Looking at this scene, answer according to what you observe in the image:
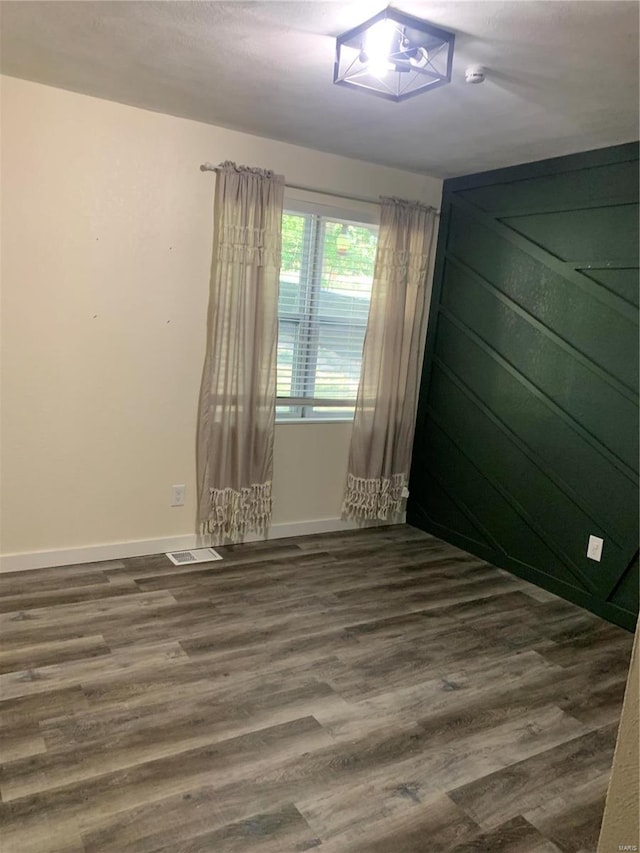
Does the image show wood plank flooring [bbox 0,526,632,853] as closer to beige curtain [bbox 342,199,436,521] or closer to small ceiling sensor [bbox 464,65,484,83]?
beige curtain [bbox 342,199,436,521]

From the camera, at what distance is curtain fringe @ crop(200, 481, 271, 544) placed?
3584 millimetres

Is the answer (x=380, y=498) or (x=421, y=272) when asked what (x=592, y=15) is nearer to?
(x=421, y=272)

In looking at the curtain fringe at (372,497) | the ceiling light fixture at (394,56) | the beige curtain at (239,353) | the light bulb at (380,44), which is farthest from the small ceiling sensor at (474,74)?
the curtain fringe at (372,497)

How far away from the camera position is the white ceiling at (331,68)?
1941mm

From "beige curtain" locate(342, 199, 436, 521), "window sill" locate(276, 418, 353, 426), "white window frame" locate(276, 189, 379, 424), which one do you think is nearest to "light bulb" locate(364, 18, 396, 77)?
"white window frame" locate(276, 189, 379, 424)

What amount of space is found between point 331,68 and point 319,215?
1.35 meters

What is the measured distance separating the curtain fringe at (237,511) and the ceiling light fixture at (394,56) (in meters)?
2.19

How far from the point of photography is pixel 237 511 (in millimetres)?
3650

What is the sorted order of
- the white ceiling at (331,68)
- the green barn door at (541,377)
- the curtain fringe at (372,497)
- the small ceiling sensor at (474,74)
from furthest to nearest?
the curtain fringe at (372,497)
the green barn door at (541,377)
the small ceiling sensor at (474,74)
the white ceiling at (331,68)

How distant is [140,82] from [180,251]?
830 millimetres

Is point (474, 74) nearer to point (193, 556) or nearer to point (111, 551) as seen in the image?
point (193, 556)

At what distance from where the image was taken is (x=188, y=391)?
347cm

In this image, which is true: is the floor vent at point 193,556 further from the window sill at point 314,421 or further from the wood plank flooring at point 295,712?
the window sill at point 314,421

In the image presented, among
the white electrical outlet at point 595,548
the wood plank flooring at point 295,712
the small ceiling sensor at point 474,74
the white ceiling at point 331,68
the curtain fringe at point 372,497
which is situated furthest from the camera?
the curtain fringe at point 372,497
